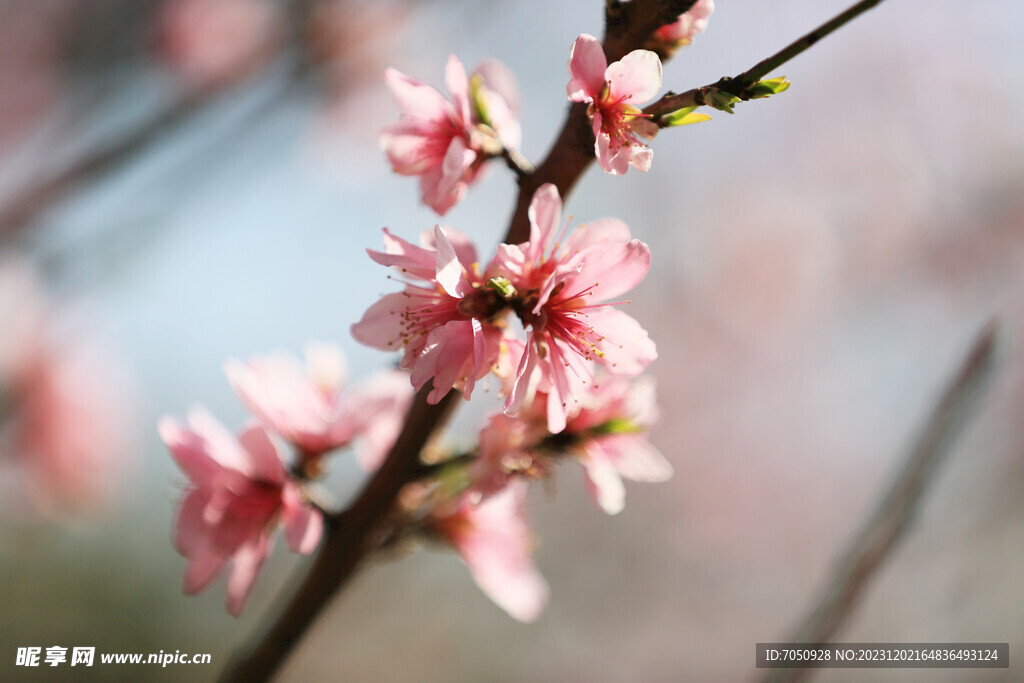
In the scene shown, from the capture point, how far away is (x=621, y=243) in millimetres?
515

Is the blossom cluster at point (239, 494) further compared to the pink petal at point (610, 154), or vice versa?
the blossom cluster at point (239, 494)

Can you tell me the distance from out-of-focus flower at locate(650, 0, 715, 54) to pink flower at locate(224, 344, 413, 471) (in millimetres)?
428

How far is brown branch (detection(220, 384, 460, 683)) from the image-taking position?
0.62 m

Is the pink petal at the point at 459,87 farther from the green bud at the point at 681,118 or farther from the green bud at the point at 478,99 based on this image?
the green bud at the point at 681,118

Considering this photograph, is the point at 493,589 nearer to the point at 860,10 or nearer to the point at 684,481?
the point at 860,10

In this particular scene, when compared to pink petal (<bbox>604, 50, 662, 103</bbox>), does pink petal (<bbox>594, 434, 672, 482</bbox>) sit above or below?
below

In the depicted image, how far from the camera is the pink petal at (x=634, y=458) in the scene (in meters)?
0.68

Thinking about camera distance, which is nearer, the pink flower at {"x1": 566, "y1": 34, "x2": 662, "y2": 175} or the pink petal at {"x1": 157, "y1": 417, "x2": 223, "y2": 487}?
the pink flower at {"x1": 566, "y1": 34, "x2": 662, "y2": 175}

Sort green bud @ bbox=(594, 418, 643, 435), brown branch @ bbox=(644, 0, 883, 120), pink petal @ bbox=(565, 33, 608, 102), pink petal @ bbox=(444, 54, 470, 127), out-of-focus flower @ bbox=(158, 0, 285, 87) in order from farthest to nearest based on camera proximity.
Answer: out-of-focus flower @ bbox=(158, 0, 285, 87) < green bud @ bbox=(594, 418, 643, 435) < pink petal @ bbox=(444, 54, 470, 127) < pink petal @ bbox=(565, 33, 608, 102) < brown branch @ bbox=(644, 0, 883, 120)

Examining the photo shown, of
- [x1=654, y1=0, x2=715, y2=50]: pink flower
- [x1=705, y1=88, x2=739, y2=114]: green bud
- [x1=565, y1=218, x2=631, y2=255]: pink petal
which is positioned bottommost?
[x1=565, y1=218, x2=631, y2=255]: pink petal

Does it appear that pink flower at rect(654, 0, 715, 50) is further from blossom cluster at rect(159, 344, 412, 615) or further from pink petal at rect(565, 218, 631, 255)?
blossom cluster at rect(159, 344, 412, 615)

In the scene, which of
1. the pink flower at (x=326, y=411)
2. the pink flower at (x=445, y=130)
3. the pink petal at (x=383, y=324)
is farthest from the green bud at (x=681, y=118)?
the pink flower at (x=326, y=411)

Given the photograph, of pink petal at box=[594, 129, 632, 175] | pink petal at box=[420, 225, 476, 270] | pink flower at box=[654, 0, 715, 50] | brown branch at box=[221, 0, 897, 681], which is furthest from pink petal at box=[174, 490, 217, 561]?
pink flower at box=[654, 0, 715, 50]

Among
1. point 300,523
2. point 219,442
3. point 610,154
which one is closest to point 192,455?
point 219,442
